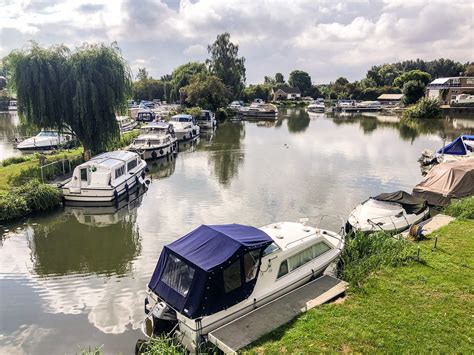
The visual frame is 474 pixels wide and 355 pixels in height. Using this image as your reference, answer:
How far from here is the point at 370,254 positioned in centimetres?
1239

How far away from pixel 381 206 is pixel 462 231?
304 cm

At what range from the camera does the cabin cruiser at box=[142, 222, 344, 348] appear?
28.6 ft

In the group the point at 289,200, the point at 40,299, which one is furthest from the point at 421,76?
the point at 40,299

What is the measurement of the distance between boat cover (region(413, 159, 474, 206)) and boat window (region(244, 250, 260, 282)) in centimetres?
1256

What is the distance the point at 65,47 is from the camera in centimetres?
2433

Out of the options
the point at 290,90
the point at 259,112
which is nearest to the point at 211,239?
the point at 259,112

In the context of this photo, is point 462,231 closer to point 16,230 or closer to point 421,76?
point 16,230

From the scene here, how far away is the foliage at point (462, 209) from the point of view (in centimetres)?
1548

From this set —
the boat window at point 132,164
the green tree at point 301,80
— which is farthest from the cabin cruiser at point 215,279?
the green tree at point 301,80

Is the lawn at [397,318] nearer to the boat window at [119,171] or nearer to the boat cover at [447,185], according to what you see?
the boat cover at [447,185]

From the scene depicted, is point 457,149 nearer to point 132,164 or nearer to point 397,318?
point 132,164

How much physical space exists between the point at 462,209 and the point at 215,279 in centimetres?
1276

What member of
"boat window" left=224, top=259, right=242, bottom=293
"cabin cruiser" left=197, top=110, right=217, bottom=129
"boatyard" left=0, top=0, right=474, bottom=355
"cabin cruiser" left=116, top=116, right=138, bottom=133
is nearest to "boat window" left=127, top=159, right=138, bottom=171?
"boatyard" left=0, top=0, right=474, bottom=355

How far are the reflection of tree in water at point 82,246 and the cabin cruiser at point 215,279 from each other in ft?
15.6
